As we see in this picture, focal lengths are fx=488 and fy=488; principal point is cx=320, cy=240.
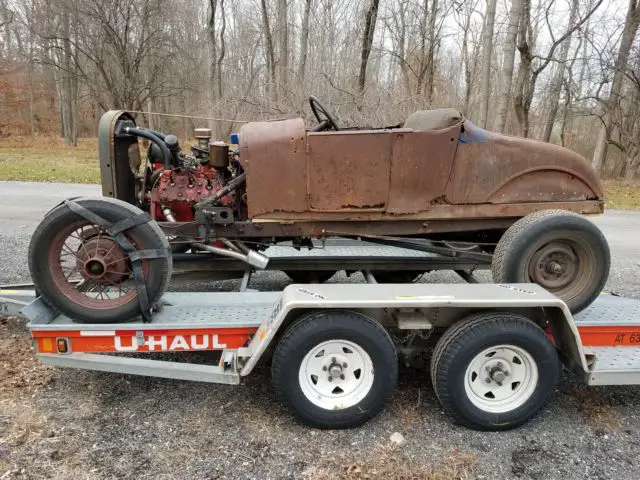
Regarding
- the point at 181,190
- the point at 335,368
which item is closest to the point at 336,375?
the point at 335,368

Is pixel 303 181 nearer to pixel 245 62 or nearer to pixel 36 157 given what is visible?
pixel 36 157

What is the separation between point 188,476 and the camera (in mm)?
2471

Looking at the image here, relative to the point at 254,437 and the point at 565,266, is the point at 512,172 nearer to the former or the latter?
the point at 565,266

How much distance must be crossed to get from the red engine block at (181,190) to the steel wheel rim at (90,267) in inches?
29.1

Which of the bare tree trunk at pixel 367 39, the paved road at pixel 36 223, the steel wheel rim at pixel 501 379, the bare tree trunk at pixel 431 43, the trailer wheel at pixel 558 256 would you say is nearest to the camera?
the steel wheel rim at pixel 501 379

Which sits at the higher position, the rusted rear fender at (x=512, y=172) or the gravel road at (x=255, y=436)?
the rusted rear fender at (x=512, y=172)

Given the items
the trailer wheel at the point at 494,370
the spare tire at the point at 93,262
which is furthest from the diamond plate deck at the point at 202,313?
the trailer wheel at the point at 494,370

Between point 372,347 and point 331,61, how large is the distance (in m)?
15.9

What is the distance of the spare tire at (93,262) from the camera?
3.11m

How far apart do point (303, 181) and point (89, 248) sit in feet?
5.03

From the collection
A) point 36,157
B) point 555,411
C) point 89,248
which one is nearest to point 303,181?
point 89,248

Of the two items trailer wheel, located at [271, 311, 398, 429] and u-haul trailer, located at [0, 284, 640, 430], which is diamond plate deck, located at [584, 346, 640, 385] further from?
trailer wheel, located at [271, 311, 398, 429]

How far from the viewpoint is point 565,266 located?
11.9 ft

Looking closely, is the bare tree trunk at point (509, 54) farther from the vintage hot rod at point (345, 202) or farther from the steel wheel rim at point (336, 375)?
the steel wheel rim at point (336, 375)
